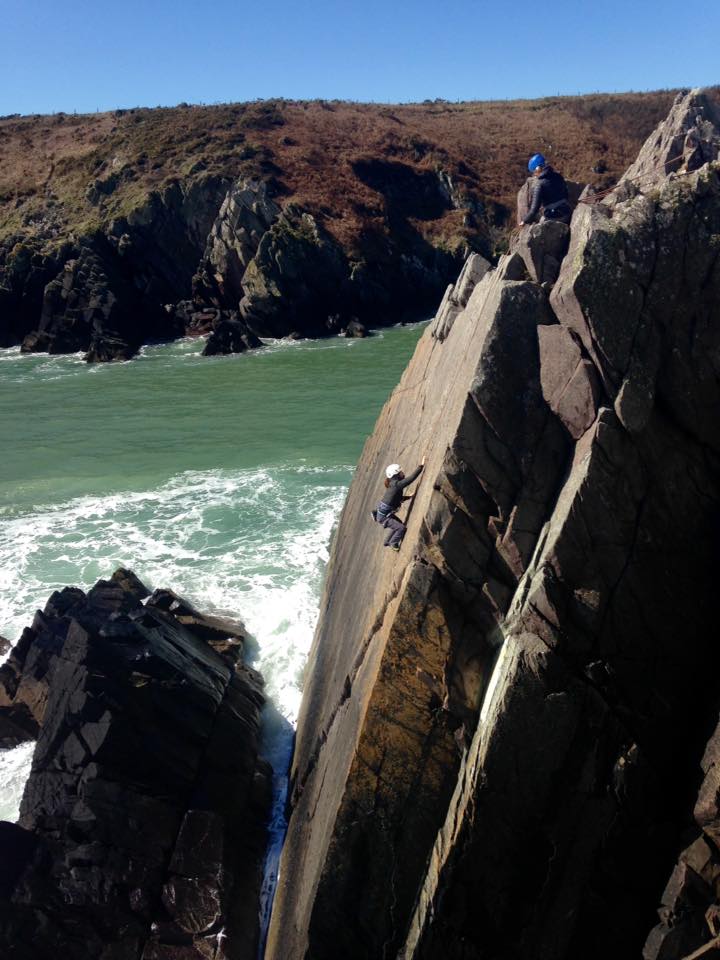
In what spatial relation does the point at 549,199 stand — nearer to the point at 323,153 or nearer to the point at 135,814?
the point at 135,814

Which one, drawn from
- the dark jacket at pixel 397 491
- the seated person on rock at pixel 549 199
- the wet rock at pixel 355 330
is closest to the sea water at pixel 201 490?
the dark jacket at pixel 397 491

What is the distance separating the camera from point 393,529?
30.5 ft

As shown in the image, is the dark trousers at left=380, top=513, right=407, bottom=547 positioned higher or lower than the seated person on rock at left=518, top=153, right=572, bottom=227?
lower

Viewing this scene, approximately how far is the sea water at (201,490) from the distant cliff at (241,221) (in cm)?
1335

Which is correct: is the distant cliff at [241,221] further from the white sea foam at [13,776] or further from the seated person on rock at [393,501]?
the seated person on rock at [393,501]

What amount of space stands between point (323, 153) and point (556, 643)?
7419 centimetres

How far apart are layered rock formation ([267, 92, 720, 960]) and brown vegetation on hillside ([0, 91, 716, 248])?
55.3 m

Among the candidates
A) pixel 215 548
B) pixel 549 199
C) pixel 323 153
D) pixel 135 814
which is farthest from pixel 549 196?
pixel 323 153

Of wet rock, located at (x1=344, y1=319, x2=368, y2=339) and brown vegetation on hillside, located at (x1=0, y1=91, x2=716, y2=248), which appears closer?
wet rock, located at (x1=344, y1=319, x2=368, y2=339)

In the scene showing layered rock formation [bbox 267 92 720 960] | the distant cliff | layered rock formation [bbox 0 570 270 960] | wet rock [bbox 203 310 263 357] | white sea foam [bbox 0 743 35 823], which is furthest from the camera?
the distant cliff

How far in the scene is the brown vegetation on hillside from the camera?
6488cm

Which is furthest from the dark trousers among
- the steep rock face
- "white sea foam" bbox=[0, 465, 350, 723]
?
the steep rock face

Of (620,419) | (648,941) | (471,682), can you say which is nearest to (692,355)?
(620,419)

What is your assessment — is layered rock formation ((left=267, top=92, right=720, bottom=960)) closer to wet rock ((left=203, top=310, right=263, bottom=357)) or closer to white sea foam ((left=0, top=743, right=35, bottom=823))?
white sea foam ((left=0, top=743, right=35, bottom=823))
